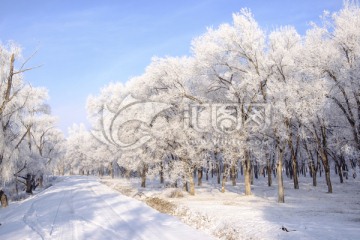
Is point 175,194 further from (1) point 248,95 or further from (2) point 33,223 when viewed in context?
(2) point 33,223

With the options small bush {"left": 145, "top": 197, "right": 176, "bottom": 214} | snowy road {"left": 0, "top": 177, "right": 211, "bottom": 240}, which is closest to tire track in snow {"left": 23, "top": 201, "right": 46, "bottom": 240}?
snowy road {"left": 0, "top": 177, "right": 211, "bottom": 240}

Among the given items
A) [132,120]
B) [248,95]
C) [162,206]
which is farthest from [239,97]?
[132,120]

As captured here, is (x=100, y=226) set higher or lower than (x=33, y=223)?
higher

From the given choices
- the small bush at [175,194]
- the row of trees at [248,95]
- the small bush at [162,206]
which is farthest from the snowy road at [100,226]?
the row of trees at [248,95]

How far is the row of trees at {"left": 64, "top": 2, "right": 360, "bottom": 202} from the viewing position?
22.9m

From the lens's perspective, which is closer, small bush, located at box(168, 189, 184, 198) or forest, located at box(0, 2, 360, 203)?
forest, located at box(0, 2, 360, 203)

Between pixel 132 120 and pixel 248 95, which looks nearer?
pixel 248 95

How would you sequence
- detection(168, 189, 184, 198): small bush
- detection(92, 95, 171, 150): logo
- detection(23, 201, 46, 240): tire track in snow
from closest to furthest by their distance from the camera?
detection(23, 201, 46, 240): tire track in snow → detection(168, 189, 184, 198): small bush → detection(92, 95, 171, 150): logo

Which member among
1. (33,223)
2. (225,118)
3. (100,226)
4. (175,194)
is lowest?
(33,223)

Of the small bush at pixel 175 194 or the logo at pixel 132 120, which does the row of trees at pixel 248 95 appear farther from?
the small bush at pixel 175 194

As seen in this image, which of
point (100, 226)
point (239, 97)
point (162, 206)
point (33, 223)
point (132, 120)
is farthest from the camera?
point (132, 120)

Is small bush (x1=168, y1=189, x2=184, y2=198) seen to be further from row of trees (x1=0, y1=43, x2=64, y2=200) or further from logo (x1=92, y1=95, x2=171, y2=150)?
row of trees (x1=0, y1=43, x2=64, y2=200)

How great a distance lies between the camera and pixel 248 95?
2933 cm

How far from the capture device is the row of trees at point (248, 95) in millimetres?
22938
